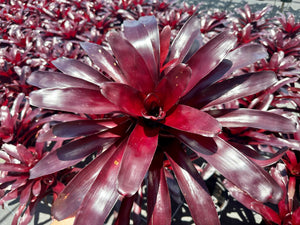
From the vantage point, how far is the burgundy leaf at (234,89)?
90cm

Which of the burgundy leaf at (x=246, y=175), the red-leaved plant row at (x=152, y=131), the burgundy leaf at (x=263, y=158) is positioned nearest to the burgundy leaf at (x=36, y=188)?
the red-leaved plant row at (x=152, y=131)

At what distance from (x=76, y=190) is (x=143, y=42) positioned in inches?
30.0

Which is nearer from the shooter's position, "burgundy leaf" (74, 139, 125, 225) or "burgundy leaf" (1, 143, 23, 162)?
"burgundy leaf" (74, 139, 125, 225)

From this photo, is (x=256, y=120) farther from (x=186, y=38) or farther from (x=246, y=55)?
(x=186, y=38)

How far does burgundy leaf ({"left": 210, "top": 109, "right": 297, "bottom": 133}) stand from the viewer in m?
0.82

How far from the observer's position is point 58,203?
2.59 feet

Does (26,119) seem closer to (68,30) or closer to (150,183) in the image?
(150,183)

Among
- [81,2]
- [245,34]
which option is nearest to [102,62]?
[245,34]

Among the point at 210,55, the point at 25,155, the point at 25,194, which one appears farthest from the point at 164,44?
the point at 25,194

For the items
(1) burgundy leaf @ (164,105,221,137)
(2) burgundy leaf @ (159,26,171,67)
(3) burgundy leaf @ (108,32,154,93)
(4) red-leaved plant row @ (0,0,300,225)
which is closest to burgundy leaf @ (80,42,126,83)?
(4) red-leaved plant row @ (0,0,300,225)

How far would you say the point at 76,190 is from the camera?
2.71 ft

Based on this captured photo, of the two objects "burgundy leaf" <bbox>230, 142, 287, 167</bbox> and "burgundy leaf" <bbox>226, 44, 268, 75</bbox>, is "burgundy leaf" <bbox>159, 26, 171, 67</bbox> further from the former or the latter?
"burgundy leaf" <bbox>230, 142, 287, 167</bbox>

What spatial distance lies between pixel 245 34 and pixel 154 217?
2.31 meters

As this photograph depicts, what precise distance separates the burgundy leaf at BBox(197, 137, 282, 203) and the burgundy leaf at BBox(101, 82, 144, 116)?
1.12ft
